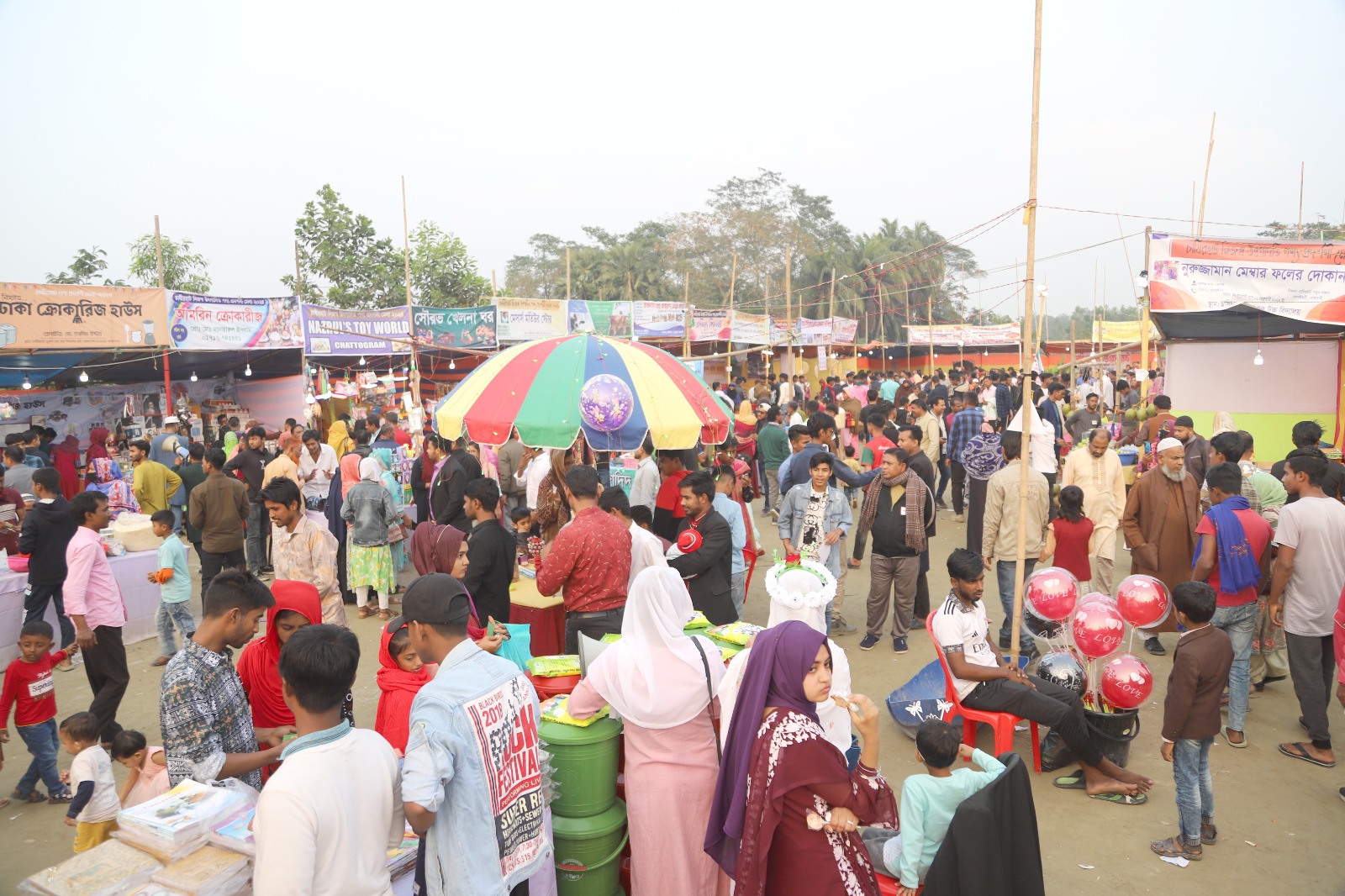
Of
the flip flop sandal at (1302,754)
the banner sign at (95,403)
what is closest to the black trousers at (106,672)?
the flip flop sandal at (1302,754)

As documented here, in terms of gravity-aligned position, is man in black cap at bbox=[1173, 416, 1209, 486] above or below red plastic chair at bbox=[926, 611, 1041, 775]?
above

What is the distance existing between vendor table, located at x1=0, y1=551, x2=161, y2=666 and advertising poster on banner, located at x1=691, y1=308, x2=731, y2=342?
62.1 feet

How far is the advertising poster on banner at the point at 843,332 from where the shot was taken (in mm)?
31605

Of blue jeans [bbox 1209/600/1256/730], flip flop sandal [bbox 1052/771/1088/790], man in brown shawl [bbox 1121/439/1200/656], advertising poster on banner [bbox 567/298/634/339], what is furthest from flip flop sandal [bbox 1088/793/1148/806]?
advertising poster on banner [bbox 567/298/634/339]

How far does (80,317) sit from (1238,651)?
A: 15.4 metres

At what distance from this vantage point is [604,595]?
4.86 metres

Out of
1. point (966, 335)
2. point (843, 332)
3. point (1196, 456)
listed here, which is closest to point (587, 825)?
point (1196, 456)

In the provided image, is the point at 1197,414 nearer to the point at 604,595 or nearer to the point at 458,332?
the point at 604,595

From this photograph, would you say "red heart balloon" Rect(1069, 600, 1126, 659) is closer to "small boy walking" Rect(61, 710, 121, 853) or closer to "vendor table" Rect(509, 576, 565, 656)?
"vendor table" Rect(509, 576, 565, 656)

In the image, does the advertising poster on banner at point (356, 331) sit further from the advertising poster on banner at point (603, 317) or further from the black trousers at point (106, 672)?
the black trousers at point (106, 672)

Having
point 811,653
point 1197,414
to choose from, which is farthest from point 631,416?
point 1197,414

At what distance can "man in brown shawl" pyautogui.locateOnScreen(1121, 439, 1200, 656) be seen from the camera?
6.50 meters

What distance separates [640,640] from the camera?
319 cm

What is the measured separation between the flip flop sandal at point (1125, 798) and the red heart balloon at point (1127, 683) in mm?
484
